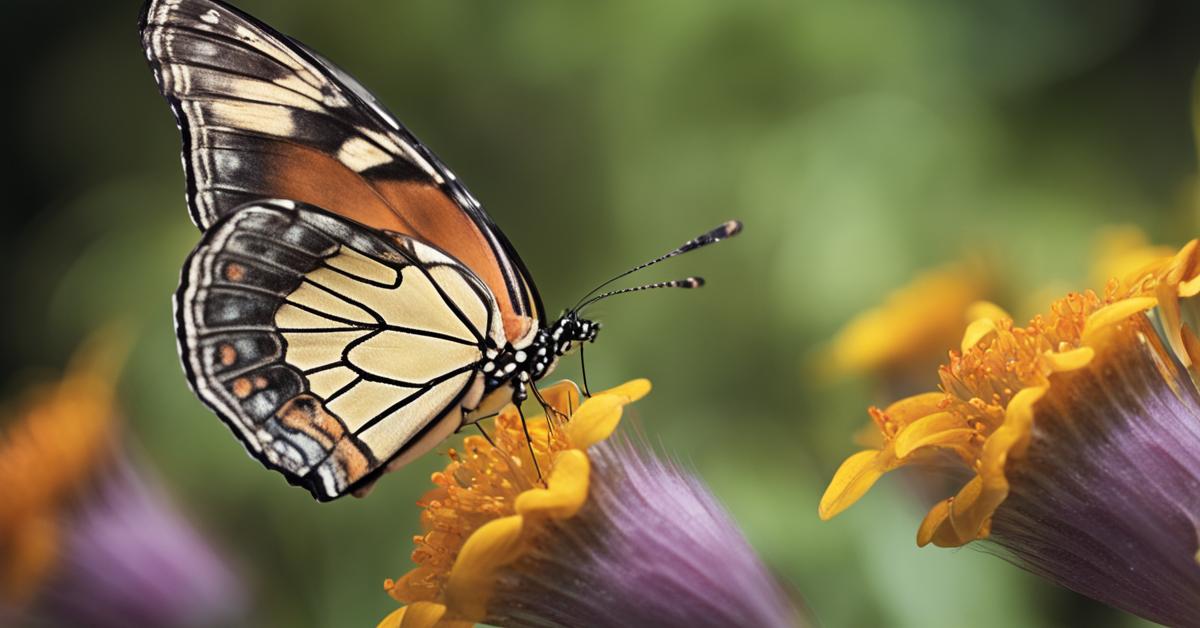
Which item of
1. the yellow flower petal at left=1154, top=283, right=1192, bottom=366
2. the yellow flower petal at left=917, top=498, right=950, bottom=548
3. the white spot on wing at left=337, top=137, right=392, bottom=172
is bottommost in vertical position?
the yellow flower petal at left=917, top=498, right=950, bottom=548

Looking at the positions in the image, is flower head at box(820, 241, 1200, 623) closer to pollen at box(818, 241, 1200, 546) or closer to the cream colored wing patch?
pollen at box(818, 241, 1200, 546)

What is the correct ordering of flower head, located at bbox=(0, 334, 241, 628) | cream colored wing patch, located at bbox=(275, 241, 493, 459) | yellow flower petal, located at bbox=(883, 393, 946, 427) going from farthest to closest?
flower head, located at bbox=(0, 334, 241, 628) → cream colored wing patch, located at bbox=(275, 241, 493, 459) → yellow flower petal, located at bbox=(883, 393, 946, 427)

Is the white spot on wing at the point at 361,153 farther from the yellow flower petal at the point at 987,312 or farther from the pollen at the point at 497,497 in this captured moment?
the yellow flower petal at the point at 987,312

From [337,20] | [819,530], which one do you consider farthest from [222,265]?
[337,20]

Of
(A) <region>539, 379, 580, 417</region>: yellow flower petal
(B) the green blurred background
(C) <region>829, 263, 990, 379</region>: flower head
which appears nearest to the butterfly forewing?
(A) <region>539, 379, 580, 417</region>: yellow flower petal

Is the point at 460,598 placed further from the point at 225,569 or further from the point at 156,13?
the point at 225,569

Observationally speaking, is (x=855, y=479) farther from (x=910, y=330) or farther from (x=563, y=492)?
(x=910, y=330)

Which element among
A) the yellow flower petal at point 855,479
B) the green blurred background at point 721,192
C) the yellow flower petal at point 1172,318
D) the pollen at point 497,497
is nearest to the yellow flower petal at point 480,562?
the pollen at point 497,497

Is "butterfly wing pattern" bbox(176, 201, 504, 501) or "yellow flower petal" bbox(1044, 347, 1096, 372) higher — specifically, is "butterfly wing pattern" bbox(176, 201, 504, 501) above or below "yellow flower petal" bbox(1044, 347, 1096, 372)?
above
